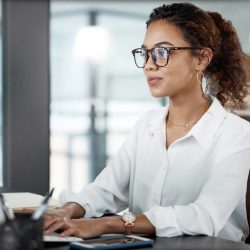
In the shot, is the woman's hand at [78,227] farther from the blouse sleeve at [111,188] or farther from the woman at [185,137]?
the blouse sleeve at [111,188]

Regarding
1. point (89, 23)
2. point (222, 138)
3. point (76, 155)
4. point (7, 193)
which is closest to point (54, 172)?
point (76, 155)

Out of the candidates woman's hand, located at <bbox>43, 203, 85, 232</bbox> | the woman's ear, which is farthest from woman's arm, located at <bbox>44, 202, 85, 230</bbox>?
the woman's ear

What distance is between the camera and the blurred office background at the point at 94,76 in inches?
182

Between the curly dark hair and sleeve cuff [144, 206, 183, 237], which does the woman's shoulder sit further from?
sleeve cuff [144, 206, 183, 237]

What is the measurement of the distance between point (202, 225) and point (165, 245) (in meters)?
0.20

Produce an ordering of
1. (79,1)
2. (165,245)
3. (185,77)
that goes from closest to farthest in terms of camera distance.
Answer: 1. (165,245)
2. (185,77)
3. (79,1)

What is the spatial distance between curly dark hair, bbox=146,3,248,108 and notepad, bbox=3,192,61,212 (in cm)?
70

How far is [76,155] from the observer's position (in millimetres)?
4957

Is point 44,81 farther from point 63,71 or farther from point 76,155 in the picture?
point 76,155

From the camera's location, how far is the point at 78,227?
143cm

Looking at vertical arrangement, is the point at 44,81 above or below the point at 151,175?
above

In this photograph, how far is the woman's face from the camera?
6.05 ft

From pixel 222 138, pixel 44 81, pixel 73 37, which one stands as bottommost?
pixel 222 138

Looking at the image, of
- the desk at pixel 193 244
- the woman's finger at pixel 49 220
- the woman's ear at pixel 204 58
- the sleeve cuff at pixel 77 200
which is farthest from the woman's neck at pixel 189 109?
the woman's finger at pixel 49 220
